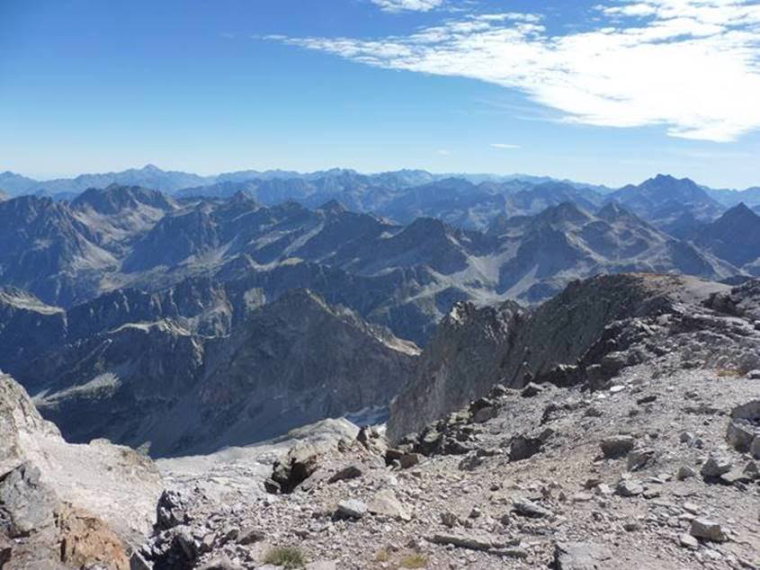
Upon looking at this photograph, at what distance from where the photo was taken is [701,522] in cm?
1381

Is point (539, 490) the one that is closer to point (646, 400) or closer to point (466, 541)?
point (466, 541)

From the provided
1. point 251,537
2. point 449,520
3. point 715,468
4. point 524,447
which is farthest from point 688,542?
point 524,447

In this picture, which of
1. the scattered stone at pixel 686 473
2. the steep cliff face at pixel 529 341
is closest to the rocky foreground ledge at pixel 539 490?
the scattered stone at pixel 686 473

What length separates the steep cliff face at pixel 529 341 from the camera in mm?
58000

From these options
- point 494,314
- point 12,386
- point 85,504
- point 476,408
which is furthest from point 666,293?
point 12,386

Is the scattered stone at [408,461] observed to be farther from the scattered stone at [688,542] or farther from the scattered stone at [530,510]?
the scattered stone at [688,542]

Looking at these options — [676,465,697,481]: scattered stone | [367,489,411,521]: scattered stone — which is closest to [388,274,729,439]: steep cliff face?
[676,465,697,481]: scattered stone

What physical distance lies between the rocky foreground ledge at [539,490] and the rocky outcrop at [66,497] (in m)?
0.25

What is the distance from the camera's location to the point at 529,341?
79312mm

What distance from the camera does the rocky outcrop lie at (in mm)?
28609

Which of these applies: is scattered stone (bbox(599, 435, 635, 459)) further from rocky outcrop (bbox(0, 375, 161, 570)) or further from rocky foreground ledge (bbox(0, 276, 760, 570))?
rocky outcrop (bbox(0, 375, 161, 570))

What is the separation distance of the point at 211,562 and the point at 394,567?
15.4 ft

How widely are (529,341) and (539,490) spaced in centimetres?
6324

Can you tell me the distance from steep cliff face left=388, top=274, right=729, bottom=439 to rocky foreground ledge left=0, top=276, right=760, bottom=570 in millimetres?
8833
